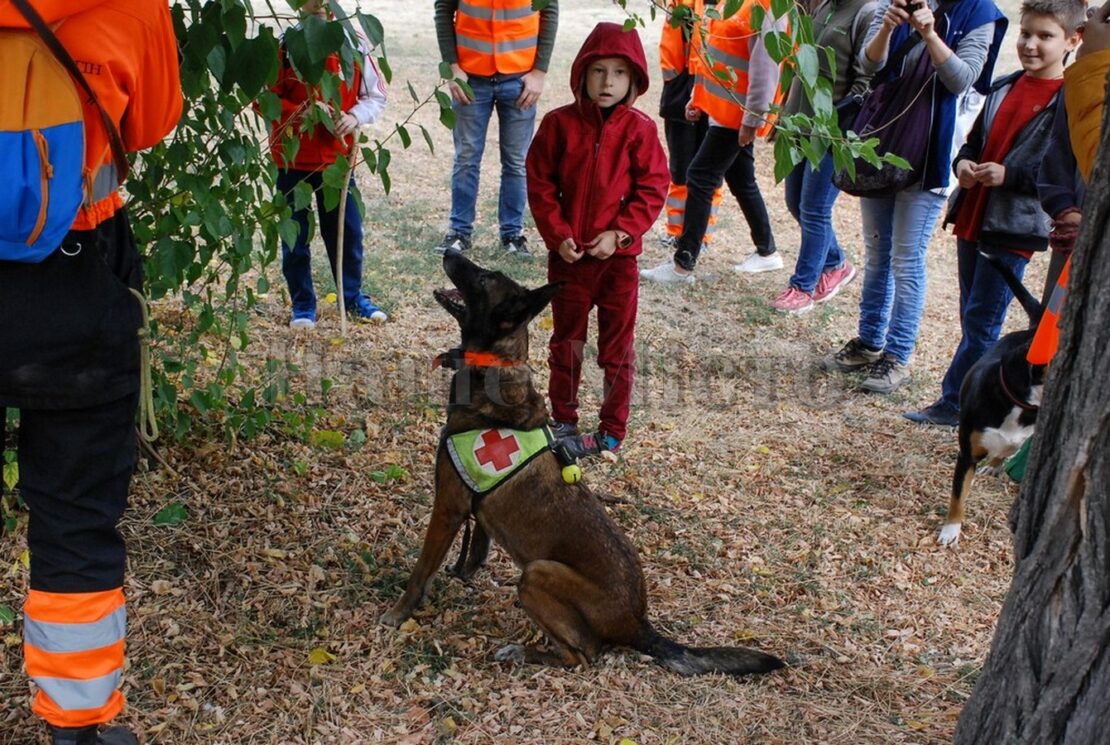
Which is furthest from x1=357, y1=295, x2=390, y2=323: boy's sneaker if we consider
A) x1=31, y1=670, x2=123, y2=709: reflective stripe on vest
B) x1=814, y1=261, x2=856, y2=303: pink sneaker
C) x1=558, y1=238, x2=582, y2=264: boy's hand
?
x1=31, y1=670, x2=123, y2=709: reflective stripe on vest

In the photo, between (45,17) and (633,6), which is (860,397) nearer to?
(45,17)

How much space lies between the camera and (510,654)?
3.44 meters

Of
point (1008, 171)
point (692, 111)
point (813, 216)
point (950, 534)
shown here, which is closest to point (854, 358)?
point (813, 216)

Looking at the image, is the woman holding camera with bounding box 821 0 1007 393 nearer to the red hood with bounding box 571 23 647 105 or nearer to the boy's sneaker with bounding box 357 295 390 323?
the red hood with bounding box 571 23 647 105

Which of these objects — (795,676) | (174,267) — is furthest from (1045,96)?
(174,267)

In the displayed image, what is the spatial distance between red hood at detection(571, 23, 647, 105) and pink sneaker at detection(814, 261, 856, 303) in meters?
3.47

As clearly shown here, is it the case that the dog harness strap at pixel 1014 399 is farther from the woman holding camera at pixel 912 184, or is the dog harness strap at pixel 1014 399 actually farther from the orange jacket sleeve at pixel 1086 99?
the woman holding camera at pixel 912 184

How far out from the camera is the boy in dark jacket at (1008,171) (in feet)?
15.1

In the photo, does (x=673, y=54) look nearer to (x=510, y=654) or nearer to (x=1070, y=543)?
(x=510, y=654)

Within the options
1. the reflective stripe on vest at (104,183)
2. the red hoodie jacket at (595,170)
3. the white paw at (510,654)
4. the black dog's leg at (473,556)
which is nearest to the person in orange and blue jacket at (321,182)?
the red hoodie jacket at (595,170)

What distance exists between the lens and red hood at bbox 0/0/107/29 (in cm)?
192

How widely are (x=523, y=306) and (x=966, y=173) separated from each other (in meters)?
2.81

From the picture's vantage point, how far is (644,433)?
210 inches

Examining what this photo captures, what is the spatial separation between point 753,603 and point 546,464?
1134 millimetres
